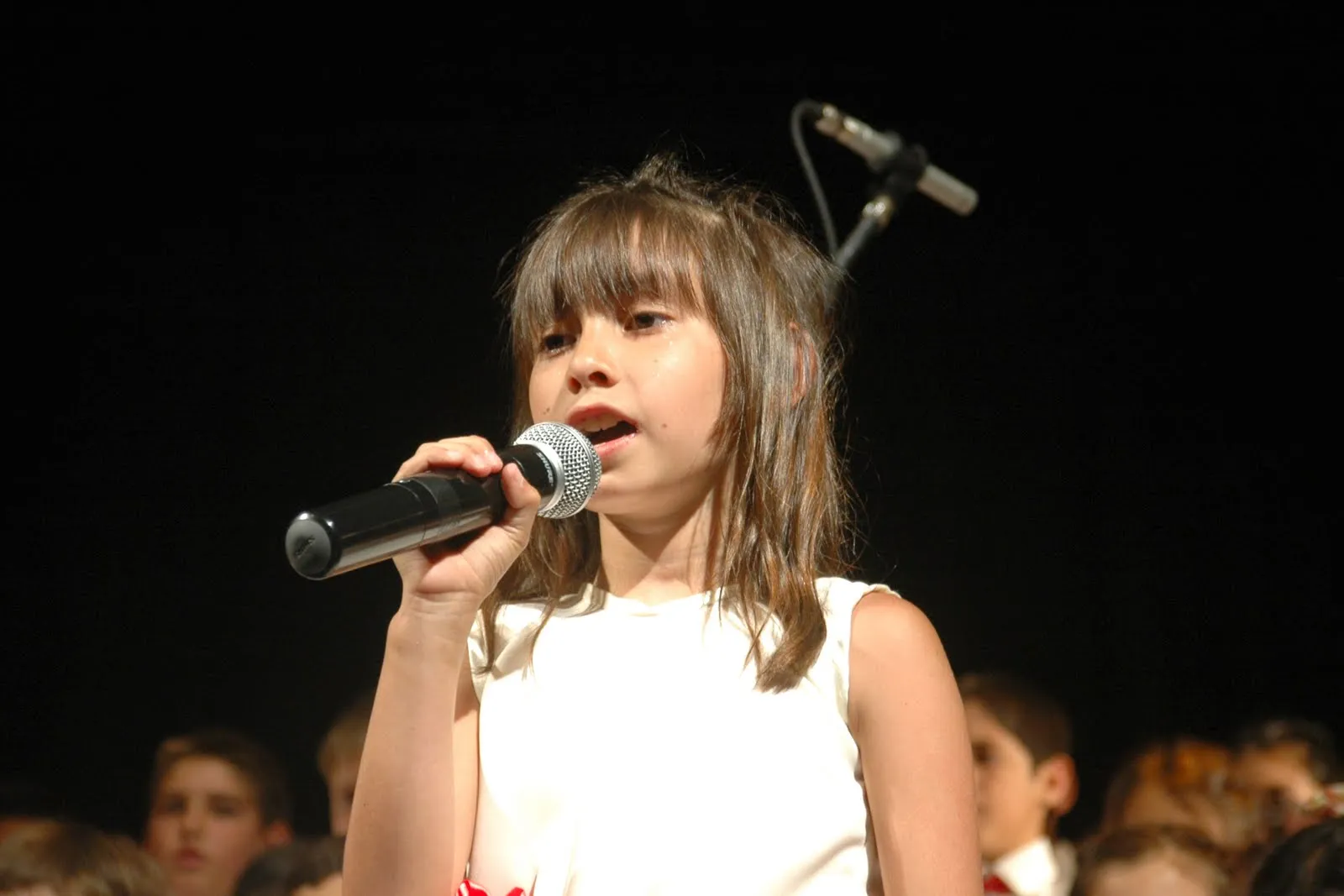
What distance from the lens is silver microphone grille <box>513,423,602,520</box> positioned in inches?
38.8

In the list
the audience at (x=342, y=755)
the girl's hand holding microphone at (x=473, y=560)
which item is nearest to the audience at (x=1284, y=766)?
the audience at (x=342, y=755)

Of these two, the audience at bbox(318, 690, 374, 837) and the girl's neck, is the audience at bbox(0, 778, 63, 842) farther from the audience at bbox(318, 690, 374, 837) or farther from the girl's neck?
the girl's neck

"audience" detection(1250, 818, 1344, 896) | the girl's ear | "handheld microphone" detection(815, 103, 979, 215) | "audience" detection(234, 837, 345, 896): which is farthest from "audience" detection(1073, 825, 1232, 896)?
the girl's ear

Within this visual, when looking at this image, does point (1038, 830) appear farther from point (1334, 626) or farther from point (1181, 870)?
point (1334, 626)

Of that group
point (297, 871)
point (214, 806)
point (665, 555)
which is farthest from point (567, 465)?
point (214, 806)

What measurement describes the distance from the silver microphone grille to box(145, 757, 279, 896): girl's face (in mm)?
1555

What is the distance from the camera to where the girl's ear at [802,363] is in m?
1.22

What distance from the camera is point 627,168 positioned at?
249cm

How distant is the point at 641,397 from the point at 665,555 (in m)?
0.15

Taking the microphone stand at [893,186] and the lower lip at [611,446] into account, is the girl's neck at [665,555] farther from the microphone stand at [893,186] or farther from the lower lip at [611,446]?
the microphone stand at [893,186]

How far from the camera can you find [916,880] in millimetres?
996

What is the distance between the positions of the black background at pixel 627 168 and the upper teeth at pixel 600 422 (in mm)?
1220

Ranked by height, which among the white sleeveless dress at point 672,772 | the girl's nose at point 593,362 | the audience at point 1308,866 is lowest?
the white sleeveless dress at point 672,772

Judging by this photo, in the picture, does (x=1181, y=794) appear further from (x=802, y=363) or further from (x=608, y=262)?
(x=608, y=262)
